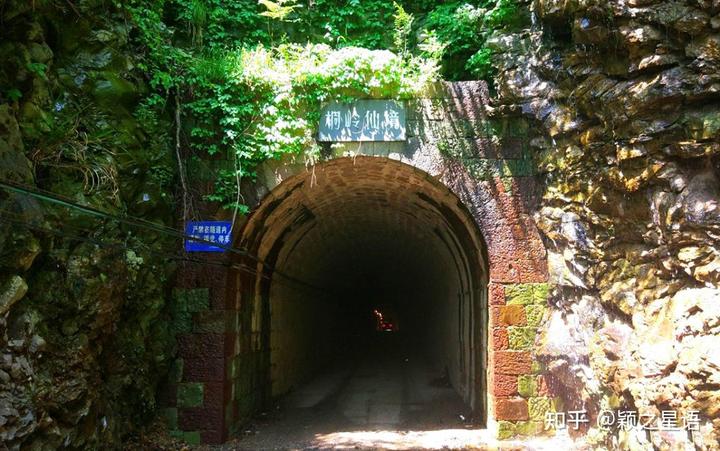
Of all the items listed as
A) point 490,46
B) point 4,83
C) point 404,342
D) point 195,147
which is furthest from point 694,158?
point 404,342

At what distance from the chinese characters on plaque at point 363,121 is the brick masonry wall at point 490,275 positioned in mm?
118

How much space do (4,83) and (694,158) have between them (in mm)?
6017

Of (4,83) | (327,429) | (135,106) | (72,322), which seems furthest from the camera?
(327,429)

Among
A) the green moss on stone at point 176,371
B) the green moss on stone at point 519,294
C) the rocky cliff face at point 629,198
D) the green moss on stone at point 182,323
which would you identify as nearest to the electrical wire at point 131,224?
the green moss on stone at point 182,323

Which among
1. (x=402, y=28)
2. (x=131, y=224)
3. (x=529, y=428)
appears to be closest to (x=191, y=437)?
(x=131, y=224)

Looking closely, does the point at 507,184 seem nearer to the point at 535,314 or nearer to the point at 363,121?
the point at 535,314

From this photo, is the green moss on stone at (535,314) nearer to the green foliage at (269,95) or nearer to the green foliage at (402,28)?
the green foliage at (269,95)

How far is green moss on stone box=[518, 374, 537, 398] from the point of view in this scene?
662 centimetres

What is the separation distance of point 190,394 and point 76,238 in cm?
308

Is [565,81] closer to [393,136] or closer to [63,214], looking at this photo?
[393,136]

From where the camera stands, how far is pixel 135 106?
6.34m

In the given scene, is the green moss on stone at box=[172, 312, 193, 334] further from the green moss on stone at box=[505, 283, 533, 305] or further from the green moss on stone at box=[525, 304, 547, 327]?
the green moss on stone at box=[525, 304, 547, 327]

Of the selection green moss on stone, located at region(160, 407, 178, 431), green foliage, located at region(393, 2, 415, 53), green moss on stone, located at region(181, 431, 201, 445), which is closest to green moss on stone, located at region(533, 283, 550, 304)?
green foliage, located at region(393, 2, 415, 53)

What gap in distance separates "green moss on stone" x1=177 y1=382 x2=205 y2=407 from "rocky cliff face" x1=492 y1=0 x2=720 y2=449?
168 inches
